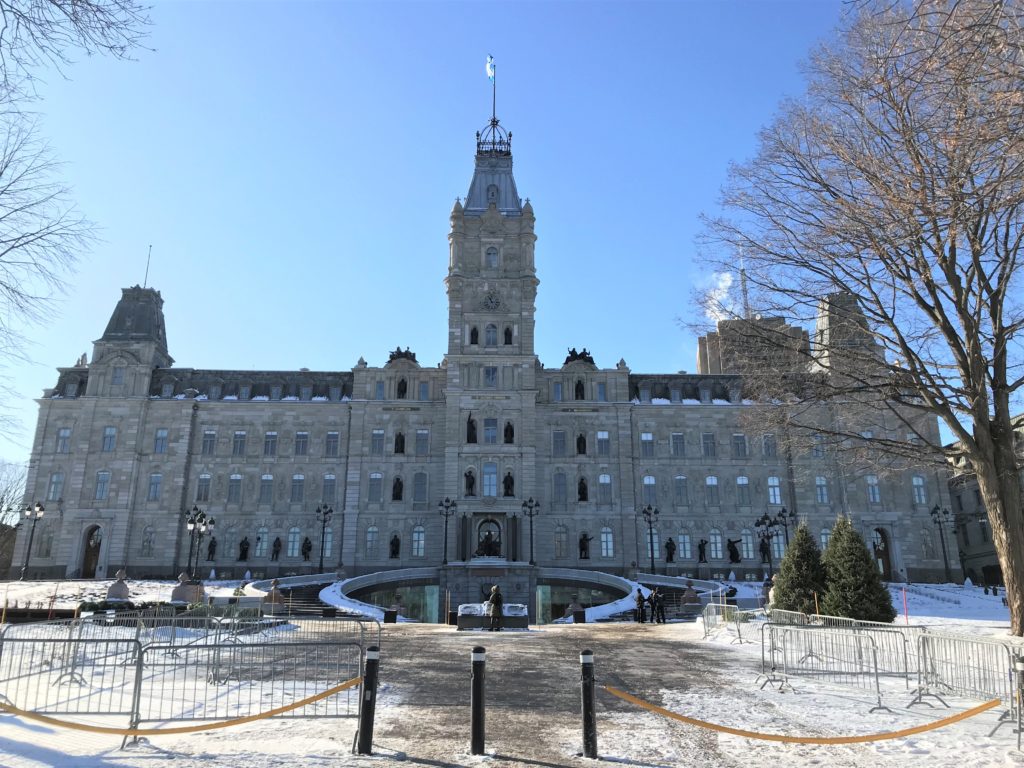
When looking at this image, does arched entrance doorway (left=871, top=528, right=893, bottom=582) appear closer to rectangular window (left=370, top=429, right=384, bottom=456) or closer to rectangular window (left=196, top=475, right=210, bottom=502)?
rectangular window (left=370, top=429, right=384, bottom=456)

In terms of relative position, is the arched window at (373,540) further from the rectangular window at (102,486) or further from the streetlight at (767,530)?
the streetlight at (767,530)

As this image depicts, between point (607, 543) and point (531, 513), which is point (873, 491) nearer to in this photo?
point (607, 543)

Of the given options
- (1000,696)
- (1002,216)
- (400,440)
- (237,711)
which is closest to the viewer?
(237,711)

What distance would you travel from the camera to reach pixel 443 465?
176 ft

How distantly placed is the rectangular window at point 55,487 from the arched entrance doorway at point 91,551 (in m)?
3.31

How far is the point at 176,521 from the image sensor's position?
52781mm

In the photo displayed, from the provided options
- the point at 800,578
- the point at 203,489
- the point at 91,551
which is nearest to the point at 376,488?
the point at 203,489

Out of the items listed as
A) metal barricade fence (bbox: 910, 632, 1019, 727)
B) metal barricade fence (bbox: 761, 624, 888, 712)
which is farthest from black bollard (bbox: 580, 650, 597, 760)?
metal barricade fence (bbox: 910, 632, 1019, 727)

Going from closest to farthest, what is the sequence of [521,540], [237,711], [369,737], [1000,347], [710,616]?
[369,737]
[237,711]
[1000,347]
[710,616]
[521,540]

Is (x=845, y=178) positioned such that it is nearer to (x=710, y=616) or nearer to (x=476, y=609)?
(x=710, y=616)

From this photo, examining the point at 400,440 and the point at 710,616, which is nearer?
the point at 710,616

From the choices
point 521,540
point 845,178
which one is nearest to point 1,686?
point 845,178

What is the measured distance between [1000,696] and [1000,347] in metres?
7.56

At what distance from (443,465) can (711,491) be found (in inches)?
768
